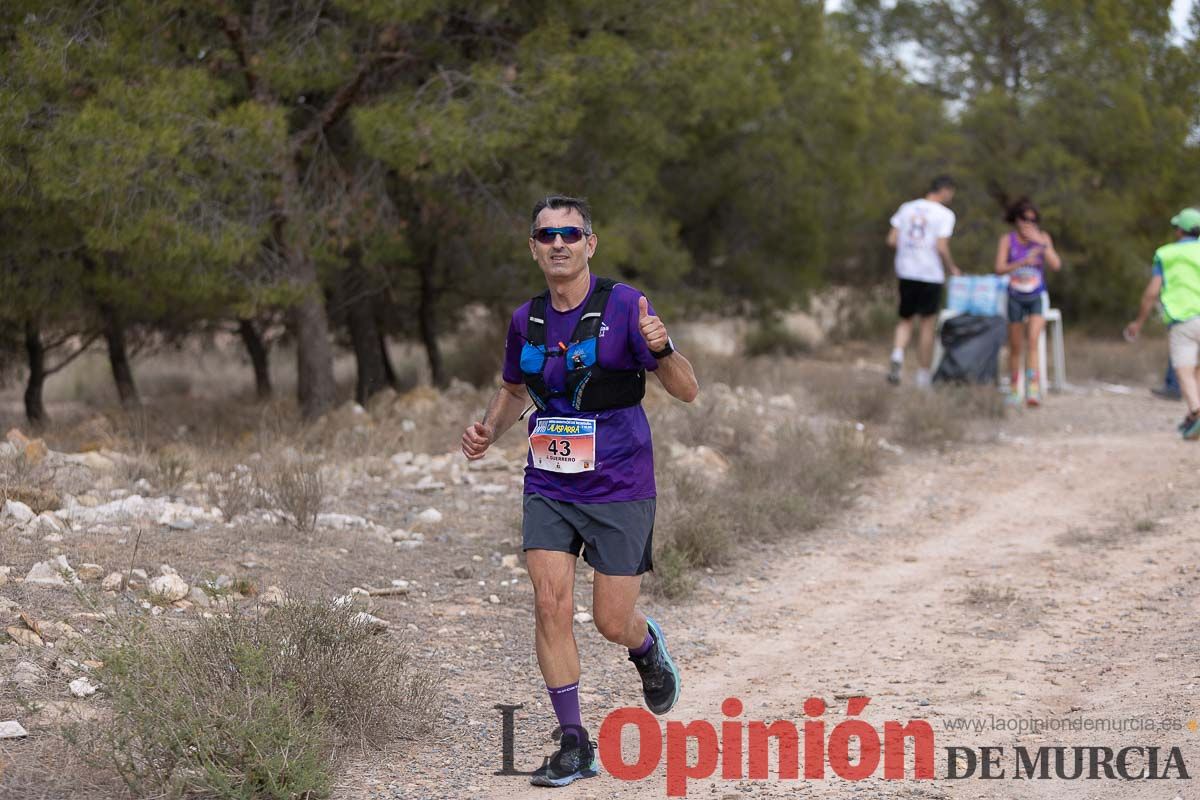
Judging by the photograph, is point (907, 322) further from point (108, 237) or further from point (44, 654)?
point (44, 654)

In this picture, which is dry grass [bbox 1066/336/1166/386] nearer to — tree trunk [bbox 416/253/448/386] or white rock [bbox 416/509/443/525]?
tree trunk [bbox 416/253/448/386]

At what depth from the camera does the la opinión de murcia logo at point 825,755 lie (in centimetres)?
499

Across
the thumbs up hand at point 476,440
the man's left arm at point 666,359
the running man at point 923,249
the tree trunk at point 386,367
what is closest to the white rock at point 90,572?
the thumbs up hand at point 476,440

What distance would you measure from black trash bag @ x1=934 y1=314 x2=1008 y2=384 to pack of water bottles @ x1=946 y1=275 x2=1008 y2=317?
0.07 metres

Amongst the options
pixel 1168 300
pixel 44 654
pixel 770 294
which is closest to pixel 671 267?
pixel 770 294

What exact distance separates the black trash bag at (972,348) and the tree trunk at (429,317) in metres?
5.99

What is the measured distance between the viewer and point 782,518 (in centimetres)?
938

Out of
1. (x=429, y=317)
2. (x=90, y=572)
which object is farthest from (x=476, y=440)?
(x=429, y=317)

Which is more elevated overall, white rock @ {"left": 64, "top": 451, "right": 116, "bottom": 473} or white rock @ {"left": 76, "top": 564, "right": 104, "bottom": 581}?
white rock @ {"left": 64, "top": 451, "right": 116, "bottom": 473}

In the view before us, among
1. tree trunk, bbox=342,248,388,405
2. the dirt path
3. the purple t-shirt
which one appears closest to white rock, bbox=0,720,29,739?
the dirt path

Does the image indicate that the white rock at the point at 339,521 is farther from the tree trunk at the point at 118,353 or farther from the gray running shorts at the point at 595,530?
the tree trunk at the point at 118,353

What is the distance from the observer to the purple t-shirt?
5.00 metres

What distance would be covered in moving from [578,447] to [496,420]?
554 mm

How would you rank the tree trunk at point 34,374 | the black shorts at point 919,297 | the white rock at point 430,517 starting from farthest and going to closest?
the tree trunk at point 34,374 < the black shorts at point 919,297 < the white rock at point 430,517
